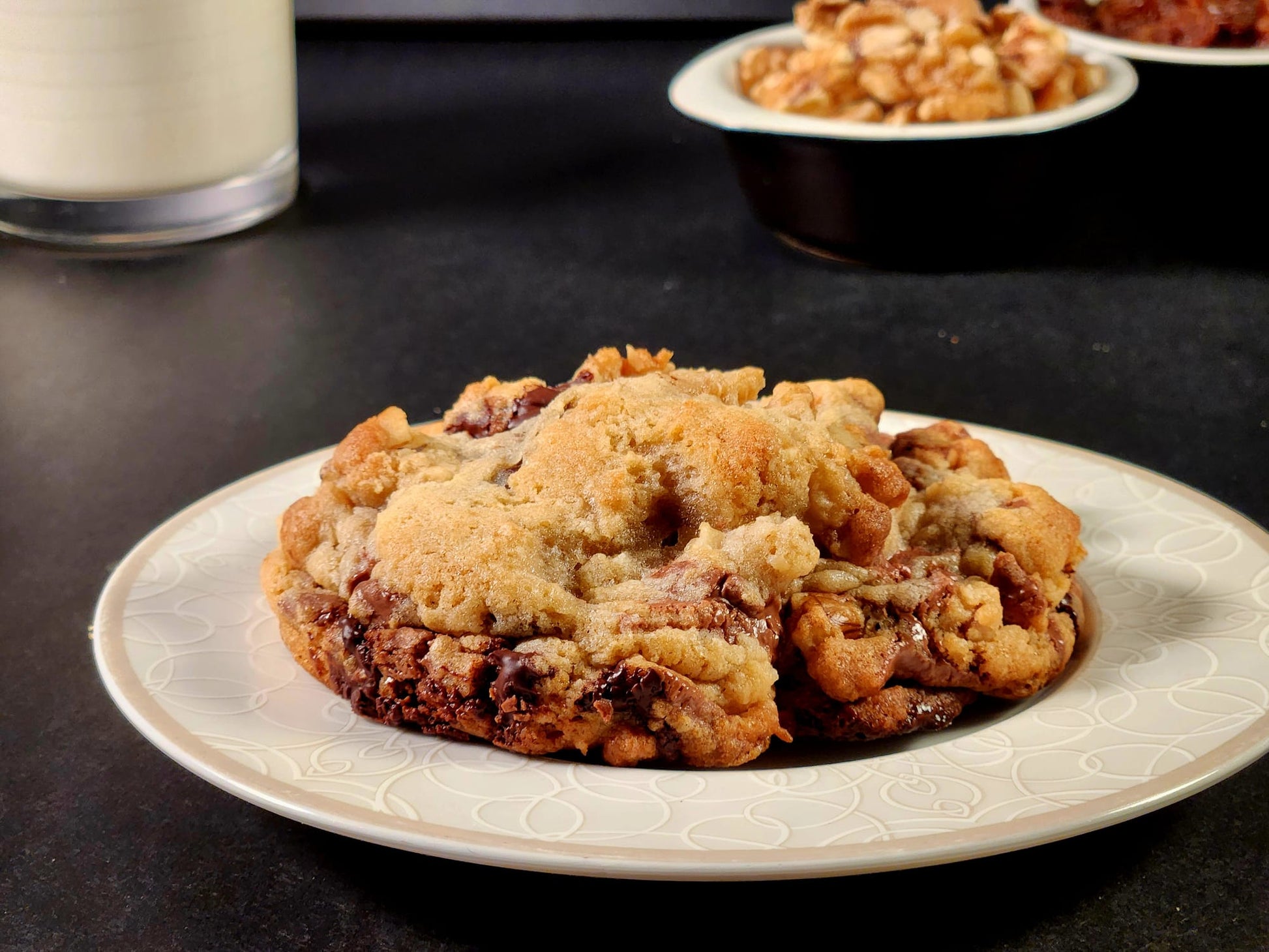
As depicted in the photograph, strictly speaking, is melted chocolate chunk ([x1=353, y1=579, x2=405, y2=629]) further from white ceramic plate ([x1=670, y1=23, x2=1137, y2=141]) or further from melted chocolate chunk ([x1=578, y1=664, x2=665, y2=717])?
white ceramic plate ([x1=670, y1=23, x2=1137, y2=141])

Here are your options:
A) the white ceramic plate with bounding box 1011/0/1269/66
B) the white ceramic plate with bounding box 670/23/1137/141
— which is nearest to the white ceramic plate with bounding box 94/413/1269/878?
the white ceramic plate with bounding box 670/23/1137/141

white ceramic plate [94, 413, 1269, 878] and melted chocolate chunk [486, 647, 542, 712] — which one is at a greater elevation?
melted chocolate chunk [486, 647, 542, 712]

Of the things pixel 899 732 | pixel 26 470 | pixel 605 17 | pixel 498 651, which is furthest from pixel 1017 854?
pixel 605 17

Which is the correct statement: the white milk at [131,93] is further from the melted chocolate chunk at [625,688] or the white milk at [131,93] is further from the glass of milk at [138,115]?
the melted chocolate chunk at [625,688]

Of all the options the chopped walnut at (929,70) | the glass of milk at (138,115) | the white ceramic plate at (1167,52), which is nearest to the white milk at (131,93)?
the glass of milk at (138,115)

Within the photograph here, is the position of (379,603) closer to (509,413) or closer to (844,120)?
(509,413)

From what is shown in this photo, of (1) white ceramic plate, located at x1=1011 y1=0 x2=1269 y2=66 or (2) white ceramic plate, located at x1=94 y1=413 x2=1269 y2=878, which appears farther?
(1) white ceramic plate, located at x1=1011 y1=0 x2=1269 y2=66

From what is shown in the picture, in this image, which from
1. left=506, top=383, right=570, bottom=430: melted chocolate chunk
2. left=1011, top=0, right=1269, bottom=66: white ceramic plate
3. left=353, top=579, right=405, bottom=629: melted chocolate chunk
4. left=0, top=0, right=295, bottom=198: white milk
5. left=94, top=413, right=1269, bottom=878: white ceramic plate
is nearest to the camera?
left=94, top=413, right=1269, bottom=878: white ceramic plate
